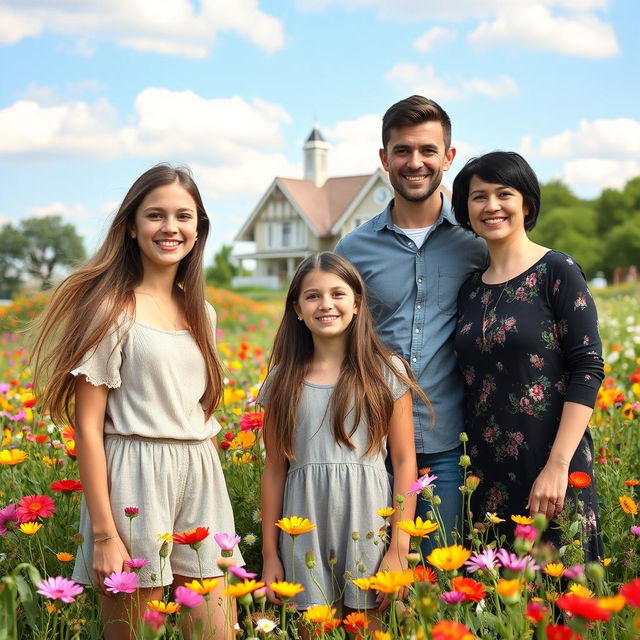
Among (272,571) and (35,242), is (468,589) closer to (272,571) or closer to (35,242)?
(272,571)

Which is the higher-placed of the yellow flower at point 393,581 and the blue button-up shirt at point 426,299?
the blue button-up shirt at point 426,299

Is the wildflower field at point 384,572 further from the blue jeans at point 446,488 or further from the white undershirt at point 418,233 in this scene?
the white undershirt at point 418,233

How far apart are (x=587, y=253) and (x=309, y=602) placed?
4582cm

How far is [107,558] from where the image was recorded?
2535mm

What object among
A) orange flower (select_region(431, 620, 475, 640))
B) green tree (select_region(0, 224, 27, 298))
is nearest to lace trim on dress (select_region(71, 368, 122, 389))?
orange flower (select_region(431, 620, 475, 640))

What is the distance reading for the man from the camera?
3.02 meters

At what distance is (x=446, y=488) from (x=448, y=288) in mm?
713

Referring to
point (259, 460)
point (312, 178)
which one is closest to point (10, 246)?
point (312, 178)

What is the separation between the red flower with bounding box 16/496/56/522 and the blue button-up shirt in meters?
1.27

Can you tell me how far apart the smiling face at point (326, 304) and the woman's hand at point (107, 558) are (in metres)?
0.93

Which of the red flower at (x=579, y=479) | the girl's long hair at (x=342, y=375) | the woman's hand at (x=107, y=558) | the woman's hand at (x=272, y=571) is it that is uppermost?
the girl's long hair at (x=342, y=375)

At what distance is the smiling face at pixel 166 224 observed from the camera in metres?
2.75

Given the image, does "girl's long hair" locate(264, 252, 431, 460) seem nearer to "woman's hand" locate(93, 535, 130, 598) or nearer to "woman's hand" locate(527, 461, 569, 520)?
"woman's hand" locate(527, 461, 569, 520)

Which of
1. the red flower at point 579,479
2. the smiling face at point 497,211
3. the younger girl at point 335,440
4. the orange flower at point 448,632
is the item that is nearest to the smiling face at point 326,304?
the younger girl at point 335,440
